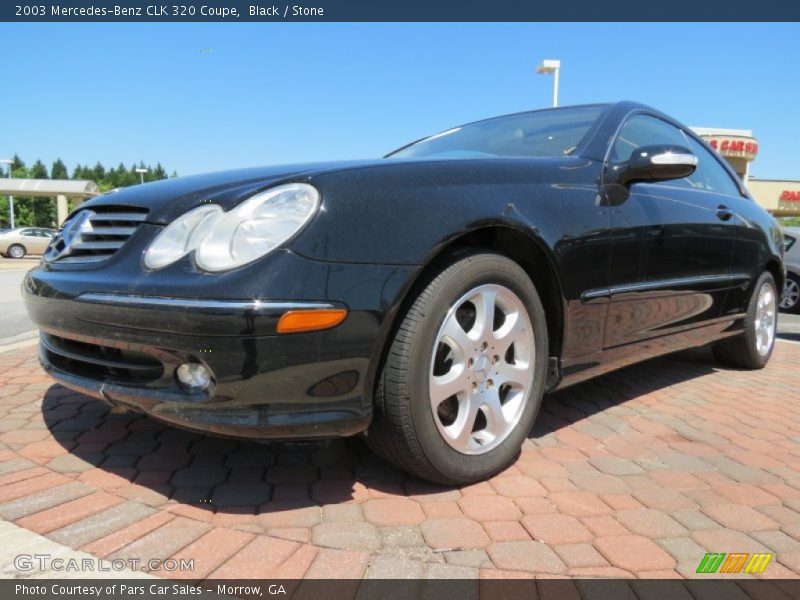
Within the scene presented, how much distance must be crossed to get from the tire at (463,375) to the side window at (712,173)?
2.07 m

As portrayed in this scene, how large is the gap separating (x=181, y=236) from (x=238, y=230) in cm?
21

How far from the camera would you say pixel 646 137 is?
3.16 m

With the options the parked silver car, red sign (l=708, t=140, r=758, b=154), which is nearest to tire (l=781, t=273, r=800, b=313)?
the parked silver car

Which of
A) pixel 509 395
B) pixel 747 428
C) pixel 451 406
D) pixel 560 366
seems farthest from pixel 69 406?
pixel 747 428

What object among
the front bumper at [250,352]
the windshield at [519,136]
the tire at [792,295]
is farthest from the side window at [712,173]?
the tire at [792,295]

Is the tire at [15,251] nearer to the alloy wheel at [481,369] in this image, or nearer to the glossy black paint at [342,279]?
the glossy black paint at [342,279]

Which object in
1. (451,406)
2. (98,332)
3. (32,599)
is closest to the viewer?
(32,599)

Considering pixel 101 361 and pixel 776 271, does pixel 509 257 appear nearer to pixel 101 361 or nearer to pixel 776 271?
pixel 101 361

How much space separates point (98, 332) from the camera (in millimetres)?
1811

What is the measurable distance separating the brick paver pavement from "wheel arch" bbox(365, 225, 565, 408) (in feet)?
1.48

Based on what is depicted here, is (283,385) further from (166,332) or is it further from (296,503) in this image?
(296,503)

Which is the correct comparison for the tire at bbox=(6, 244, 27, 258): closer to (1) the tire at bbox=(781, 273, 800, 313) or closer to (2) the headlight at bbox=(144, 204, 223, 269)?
(1) the tire at bbox=(781, 273, 800, 313)

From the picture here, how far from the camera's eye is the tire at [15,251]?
24.5 meters

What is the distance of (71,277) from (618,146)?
2.44 metres
